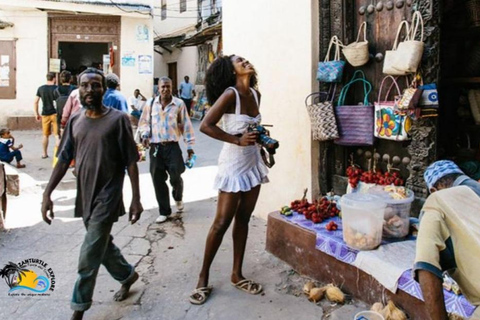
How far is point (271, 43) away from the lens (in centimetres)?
516

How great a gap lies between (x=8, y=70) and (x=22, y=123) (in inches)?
71.1

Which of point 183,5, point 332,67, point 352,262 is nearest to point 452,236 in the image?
point 352,262

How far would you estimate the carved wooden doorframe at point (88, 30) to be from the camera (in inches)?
607

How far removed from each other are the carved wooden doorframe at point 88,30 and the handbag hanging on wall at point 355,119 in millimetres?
12690

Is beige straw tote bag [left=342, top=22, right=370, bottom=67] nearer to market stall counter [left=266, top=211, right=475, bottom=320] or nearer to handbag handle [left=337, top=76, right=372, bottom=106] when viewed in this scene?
handbag handle [left=337, top=76, right=372, bottom=106]

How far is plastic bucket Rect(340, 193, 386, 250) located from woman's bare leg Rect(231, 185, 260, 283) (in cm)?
70

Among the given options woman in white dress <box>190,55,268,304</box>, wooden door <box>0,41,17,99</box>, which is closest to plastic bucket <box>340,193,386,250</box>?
woman in white dress <box>190,55,268,304</box>

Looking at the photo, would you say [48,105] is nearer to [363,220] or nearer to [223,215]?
[223,215]

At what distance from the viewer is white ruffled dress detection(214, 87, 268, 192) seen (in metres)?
3.39

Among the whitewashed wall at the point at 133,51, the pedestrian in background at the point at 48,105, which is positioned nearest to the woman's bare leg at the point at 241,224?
the pedestrian in background at the point at 48,105

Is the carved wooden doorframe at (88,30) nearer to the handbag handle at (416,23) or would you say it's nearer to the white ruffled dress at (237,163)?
the white ruffled dress at (237,163)

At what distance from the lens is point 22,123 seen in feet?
48.9

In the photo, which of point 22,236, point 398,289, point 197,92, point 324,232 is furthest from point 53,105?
point 197,92

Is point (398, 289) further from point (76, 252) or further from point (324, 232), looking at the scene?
point (76, 252)
